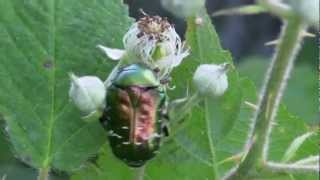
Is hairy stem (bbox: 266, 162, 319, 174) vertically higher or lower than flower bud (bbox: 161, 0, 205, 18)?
lower

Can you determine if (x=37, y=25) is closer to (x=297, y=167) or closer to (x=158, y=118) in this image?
(x=158, y=118)

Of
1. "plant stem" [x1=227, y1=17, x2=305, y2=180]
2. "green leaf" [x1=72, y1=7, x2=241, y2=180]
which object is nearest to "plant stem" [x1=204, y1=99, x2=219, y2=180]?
"green leaf" [x1=72, y1=7, x2=241, y2=180]

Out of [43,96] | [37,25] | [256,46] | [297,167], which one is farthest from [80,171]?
[256,46]

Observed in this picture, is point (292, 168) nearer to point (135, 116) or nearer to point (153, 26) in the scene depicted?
point (135, 116)

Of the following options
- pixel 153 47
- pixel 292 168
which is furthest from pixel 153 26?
pixel 292 168

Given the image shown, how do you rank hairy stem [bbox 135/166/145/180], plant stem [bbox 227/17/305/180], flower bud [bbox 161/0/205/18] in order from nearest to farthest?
plant stem [bbox 227/17/305/180]
flower bud [bbox 161/0/205/18]
hairy stem [bbox 135/166/145/180]

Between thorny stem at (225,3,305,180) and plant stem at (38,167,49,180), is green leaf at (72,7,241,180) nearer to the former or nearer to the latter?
plant stem at (38,167,49,180)

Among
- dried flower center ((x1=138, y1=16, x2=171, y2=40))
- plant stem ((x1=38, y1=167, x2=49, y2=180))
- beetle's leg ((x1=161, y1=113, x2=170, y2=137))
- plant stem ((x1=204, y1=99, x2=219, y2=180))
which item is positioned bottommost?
plant stem ((x1=38, y1=167, x2=49, y2=180))
